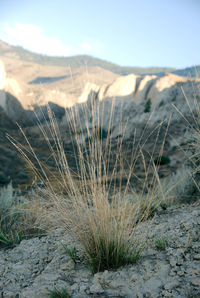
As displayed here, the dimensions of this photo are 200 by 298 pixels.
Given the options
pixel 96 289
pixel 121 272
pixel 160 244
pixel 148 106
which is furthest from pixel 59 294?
pixel 148 106

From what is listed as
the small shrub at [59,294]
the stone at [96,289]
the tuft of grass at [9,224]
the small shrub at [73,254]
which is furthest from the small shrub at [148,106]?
the small shrub at [59,294]

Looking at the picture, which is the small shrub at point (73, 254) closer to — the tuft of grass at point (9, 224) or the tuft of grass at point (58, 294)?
the tuft of grass at point (58, 294)

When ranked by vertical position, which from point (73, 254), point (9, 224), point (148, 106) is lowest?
point (9, 224)

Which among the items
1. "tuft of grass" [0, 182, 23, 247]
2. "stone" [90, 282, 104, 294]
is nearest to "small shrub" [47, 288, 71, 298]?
"stone" [90, 282, 104, 294]

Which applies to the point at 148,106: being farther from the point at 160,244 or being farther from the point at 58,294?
the point at 58,294

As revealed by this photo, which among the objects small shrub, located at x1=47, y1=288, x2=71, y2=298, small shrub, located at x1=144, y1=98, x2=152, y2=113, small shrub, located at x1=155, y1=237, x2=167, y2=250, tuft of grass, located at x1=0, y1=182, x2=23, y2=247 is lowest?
tuft of grass, located at x1=0, y1=182, x2=23, y2=247

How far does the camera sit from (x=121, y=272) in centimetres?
185

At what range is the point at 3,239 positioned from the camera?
3117 mm

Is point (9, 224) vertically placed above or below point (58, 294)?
below

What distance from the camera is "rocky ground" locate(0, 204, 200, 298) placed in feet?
5.44

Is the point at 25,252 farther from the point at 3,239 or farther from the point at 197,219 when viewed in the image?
the point at 197,219

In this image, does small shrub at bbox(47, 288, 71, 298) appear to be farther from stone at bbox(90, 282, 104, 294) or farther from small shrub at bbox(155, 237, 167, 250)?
small shrub at bbox(155, 237, 167, 250)

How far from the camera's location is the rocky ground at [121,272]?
166 cm

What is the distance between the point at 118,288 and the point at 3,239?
190 centimetres
